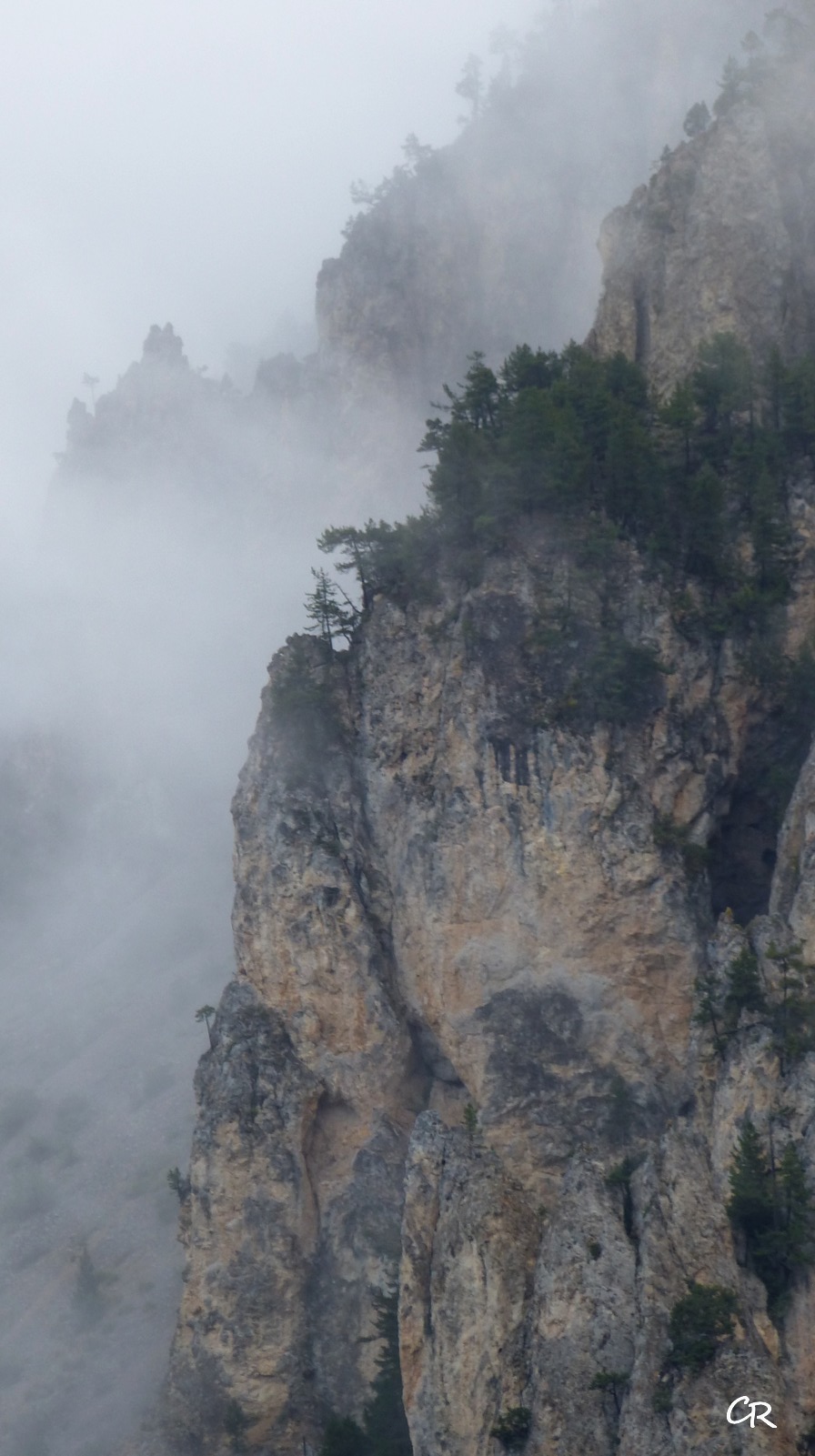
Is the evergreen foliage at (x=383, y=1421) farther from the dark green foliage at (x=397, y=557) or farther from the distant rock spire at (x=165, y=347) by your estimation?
the distant rock spire at (x=165, y=347)

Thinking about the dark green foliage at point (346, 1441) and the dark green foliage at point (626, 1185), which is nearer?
the dark green foliage at point (626, 1185)

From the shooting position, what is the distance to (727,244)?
148 feet

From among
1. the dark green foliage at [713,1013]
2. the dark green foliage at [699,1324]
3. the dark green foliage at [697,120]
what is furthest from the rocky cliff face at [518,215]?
the dark green foliage at [699,1324]

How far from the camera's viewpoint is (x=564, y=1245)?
26.6 metres

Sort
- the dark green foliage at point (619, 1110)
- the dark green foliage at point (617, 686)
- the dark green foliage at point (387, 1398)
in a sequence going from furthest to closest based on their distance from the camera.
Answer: the dark green foliage at point (617, 686) < the dark green foliage at point (619, 1110) < the dark green foliage at point (387, 1398)

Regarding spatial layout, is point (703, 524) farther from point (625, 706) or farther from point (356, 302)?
point (356, 302)

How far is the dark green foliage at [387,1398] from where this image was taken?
35062 mm

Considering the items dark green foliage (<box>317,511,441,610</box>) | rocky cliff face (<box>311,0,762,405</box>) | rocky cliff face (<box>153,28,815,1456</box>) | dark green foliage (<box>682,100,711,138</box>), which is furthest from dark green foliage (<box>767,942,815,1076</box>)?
rocky cliff face (<box>311,0,762,405</box>)

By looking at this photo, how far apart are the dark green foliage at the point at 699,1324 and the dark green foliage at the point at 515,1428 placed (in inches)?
144

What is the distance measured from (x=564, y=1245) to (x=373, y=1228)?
14.6 m

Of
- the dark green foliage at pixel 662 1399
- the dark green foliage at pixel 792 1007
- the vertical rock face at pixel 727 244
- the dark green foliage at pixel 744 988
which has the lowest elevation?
the dark green foliage at pixel 662 1399

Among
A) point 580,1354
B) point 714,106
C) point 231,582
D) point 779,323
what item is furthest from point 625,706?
point 231,582

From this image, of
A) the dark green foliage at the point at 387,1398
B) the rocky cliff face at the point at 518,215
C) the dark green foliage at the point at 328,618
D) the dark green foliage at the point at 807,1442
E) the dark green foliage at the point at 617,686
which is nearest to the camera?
the dark green foliage at the point at 807,1442

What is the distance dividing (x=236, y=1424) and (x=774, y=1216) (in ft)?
73.1
